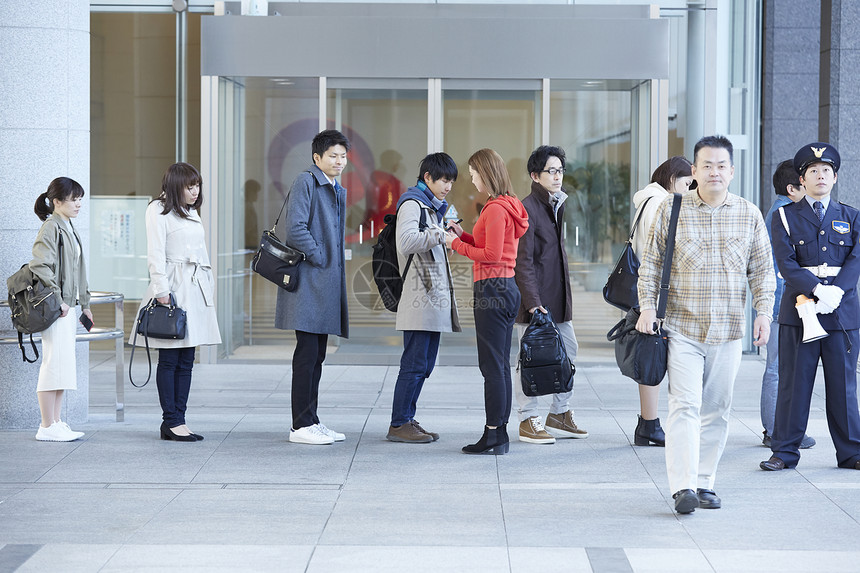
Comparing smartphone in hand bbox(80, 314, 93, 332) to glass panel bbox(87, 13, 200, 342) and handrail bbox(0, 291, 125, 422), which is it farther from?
glass panel bbox(87, 13, 200, 342)

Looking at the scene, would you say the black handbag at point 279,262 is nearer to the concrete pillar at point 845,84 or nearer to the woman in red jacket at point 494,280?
the woman in red jacket at point 494,280

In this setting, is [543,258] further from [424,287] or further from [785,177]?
[785,177]

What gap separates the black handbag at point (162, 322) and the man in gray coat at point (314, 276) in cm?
58

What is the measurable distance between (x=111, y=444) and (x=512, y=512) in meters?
2.77

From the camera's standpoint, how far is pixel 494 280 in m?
5.95

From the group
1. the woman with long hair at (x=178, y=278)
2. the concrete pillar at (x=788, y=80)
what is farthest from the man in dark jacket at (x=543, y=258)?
the concrete pillar at (x=788, y=80)

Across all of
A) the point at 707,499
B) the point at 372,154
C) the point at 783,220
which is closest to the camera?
the point at 707,499

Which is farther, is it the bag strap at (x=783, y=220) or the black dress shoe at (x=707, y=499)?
the bag strap at (x=783, y=220)

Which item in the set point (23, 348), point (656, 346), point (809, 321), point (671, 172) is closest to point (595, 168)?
point (671, 172)

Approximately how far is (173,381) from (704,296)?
3330 millimetres

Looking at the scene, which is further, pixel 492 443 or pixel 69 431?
pixel 69 431

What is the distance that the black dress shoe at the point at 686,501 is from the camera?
4.65 meters

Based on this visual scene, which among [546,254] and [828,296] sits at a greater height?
[546,254]

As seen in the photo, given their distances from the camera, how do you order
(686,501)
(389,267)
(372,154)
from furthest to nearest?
(372,154), (389,267), (686,501)
